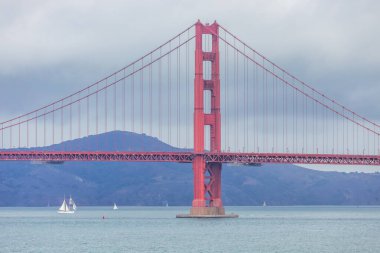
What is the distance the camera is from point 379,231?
113750mm

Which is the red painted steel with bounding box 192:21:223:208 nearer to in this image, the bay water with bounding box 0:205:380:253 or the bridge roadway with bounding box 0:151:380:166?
the bridge roadway with bounding box 0:151:380:166

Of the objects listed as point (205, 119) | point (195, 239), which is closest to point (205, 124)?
point (205, 119)

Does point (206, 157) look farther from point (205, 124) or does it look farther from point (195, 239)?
point (195, 239)

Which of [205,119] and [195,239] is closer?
[195,239]

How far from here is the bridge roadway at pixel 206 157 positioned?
127m

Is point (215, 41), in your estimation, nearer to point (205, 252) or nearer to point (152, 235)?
point (152, 235)

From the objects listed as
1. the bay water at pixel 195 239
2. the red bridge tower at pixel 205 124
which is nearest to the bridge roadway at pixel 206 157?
the red bridge tower at pixel 205 124

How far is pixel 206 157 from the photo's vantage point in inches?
4958

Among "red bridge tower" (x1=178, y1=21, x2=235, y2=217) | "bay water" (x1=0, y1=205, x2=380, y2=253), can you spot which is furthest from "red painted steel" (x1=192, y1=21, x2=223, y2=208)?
"bay water" (x1=0, y1=205, x2=380, y2=253)

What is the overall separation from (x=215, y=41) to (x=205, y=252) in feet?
161

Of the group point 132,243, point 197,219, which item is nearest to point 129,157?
point 197,219

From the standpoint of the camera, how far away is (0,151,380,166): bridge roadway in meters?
127

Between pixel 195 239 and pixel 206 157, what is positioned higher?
pixel 206 157

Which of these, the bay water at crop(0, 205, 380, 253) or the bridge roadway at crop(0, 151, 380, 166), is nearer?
the bay water at crop(0, 205, 380, 253)
